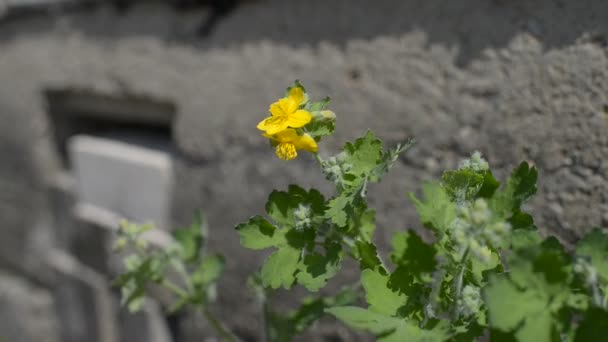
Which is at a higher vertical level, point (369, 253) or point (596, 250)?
point (596, 250)

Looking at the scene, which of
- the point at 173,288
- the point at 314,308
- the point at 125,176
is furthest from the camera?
the point at 125,176

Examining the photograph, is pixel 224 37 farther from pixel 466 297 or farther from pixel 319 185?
pixel 466 297

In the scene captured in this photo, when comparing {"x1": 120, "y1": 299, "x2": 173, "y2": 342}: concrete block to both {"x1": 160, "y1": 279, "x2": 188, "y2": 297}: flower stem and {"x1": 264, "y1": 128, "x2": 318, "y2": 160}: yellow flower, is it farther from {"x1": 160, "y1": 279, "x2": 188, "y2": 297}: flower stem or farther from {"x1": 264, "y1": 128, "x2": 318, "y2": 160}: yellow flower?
{"x1": 264, "y1": 128, "x2": 318, "y2": 160}: yellow flower

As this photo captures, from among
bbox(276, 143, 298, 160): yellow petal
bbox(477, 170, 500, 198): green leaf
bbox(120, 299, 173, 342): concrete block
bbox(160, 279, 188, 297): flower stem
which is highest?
bbox(477, 170, 500, 198): green leaf

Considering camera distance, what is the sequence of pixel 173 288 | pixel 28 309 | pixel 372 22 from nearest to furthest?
pixel 173 288 < pixel 372 22 < pixel 28 309

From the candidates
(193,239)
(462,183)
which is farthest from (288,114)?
(193,239)

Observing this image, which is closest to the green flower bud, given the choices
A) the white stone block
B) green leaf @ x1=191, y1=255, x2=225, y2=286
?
green leaf @ x1=191, y1=255, x2=225, y2=286

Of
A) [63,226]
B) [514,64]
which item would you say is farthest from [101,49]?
[514,64]

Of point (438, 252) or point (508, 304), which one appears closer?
point (508, 304)

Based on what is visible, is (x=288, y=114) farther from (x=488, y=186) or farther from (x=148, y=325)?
(x=148, y=325)
